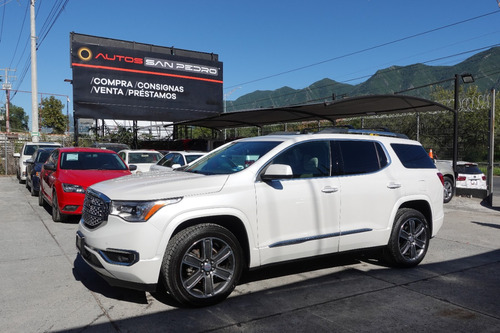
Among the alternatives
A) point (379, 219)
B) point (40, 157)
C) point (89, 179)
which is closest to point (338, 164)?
point (379, 219)

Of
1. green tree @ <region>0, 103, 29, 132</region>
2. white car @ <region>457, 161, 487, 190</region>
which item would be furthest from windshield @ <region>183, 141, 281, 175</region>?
green tree @ <region>0, 103, 29, 132</region>

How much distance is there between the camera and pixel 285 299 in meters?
4.32

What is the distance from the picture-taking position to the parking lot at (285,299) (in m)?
3.68

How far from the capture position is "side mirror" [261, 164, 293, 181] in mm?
4219

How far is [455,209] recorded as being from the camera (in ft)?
36.8

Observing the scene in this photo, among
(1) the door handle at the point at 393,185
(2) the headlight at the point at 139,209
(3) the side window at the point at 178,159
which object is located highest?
(3) the side window at the point at 178,159

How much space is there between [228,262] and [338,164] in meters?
1.88

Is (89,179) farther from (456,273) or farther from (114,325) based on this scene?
(456,273)

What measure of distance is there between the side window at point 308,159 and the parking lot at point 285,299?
1335 mm

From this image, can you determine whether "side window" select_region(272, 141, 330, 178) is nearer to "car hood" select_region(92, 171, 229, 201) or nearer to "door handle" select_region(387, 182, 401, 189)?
"car hood" select_region(92, 171, 229, 201)

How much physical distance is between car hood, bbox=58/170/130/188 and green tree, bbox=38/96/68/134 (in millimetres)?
53525

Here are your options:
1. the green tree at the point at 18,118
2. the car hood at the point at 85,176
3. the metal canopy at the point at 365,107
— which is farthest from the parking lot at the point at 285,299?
the green tree at the point at 18,118

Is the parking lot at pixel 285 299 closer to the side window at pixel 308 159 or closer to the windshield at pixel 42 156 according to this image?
the side window at pixel 308 159

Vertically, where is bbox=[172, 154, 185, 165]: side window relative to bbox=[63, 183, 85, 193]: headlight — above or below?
above
